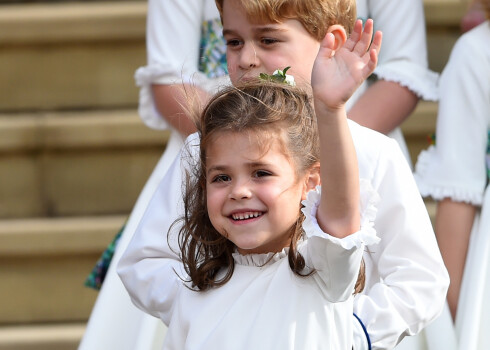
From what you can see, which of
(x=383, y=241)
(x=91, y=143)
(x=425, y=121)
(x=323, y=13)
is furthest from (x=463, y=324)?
(x=91, y=143)

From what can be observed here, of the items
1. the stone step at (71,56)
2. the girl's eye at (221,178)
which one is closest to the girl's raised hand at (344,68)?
the girl's eye at (221,178)

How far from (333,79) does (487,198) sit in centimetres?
129

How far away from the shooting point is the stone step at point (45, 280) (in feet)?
11.5

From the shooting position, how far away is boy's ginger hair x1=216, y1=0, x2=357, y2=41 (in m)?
2.23

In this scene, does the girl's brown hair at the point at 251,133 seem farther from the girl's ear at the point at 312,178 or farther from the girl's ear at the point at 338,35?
the girl's ear at the point at 338,35

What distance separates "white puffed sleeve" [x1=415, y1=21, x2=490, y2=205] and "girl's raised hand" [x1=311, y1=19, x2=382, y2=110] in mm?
1234

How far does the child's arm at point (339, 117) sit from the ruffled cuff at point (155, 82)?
1196 millimetres

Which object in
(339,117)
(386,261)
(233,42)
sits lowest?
(386,261)

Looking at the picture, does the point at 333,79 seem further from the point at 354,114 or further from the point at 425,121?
the point at 425,121

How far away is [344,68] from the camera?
164 centimetres

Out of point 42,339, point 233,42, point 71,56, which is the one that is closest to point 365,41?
point 233,42

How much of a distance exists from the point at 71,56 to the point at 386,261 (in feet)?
6.87

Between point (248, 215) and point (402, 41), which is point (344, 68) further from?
point (402, 41)

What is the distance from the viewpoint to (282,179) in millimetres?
1825
